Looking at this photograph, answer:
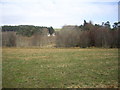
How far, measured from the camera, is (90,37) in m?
45.4

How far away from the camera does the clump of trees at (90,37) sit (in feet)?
140

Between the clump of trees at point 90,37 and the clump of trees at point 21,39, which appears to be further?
the clump of trees at point 21,39

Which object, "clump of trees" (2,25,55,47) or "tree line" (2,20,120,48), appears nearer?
"tree line" (2,20,120,48)

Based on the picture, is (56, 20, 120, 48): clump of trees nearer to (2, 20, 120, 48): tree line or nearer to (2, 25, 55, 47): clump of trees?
(2, 20, 120, 48): tree line

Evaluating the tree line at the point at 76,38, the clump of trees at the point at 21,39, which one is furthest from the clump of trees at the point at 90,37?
the clump of trees at the point at 21,39

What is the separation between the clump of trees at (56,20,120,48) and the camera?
4266 centimetres

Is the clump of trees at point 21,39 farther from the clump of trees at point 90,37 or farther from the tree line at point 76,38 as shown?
the clump of trees at point 90,37

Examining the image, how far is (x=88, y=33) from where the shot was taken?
1802 inches

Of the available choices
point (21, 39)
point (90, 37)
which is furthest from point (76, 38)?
point (21, 39)

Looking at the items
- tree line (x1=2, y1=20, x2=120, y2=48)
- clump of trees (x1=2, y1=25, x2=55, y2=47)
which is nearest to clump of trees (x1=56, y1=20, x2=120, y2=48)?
tree line (x1=2, y1=20, x2=120, y2=48)

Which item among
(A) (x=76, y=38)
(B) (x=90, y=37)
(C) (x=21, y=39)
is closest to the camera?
(B) (x=90, y=37)

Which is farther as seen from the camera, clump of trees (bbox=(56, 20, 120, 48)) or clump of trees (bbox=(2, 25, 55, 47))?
clump of trees (bbox=(2, 25, 55, 47))

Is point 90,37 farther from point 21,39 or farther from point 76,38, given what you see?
point 21,39

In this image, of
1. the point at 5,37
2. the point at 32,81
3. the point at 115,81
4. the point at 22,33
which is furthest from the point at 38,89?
the point at 22,33
